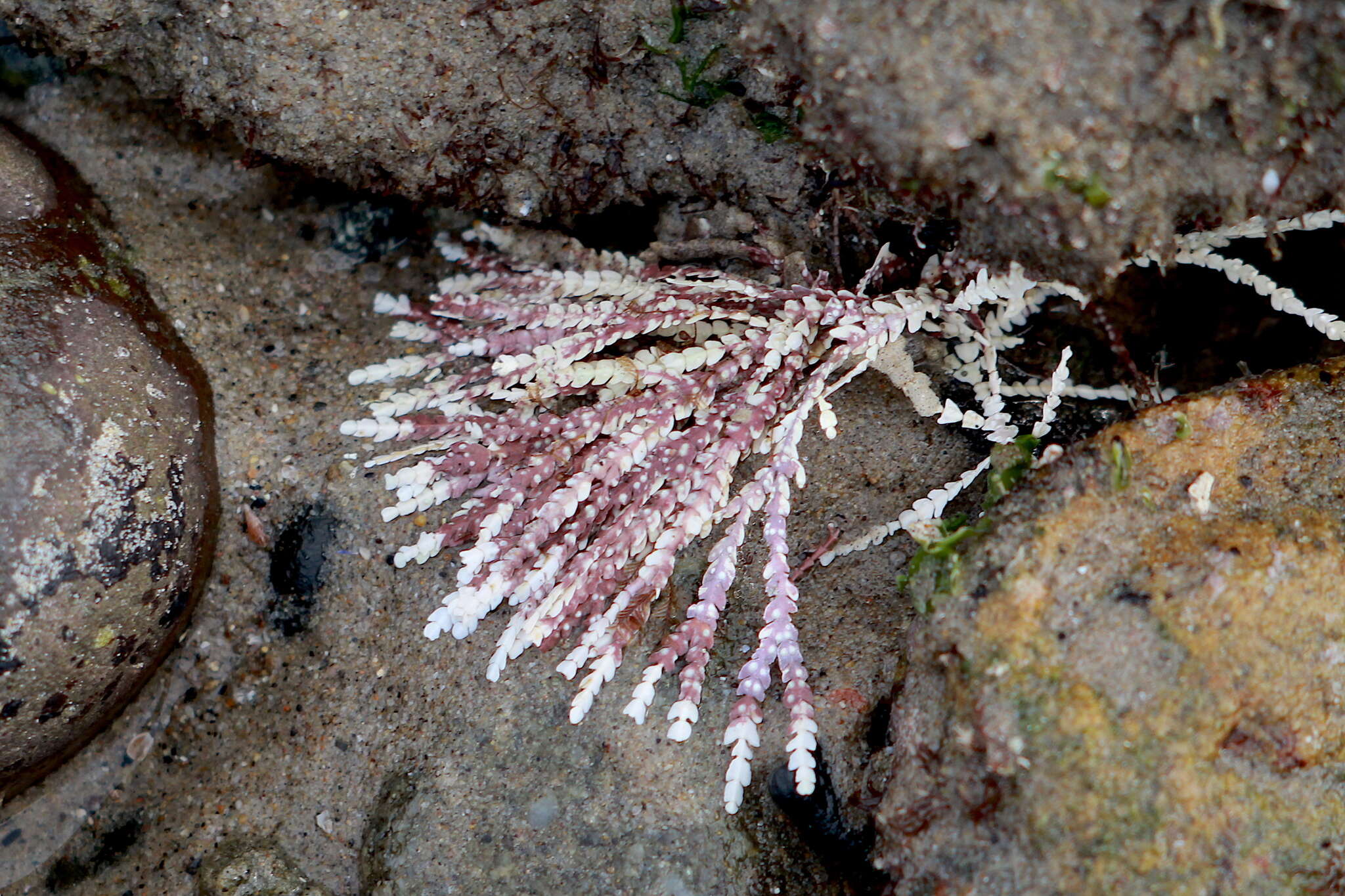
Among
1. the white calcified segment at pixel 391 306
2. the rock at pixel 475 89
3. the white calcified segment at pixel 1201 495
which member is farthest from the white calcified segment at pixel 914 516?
the white calcified segment at pixel 391 306

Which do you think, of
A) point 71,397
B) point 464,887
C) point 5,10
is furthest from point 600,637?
point 5,10

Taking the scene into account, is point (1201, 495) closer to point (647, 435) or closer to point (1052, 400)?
point (1052, 400)

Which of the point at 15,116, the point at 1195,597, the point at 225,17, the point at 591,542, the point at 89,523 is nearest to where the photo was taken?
the point at 1195,597

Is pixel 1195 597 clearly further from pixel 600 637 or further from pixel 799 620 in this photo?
pixel 600 637

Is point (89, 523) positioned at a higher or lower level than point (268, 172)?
lower

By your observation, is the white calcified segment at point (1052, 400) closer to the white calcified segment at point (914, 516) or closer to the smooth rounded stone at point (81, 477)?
the white calcified segment at point (914, 516)

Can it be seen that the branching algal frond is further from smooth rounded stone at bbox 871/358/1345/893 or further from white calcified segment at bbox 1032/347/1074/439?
smooth rounded stone at bbox 871/358/1345/893

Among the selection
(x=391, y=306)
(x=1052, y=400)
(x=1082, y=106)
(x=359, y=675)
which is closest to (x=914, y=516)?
(x=1052, y=400)

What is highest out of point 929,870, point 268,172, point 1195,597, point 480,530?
point 268,172

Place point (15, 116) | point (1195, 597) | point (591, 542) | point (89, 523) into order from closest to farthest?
point (1195, 597) < point (89, 523) < point (591, 542) < point (15, 116)
